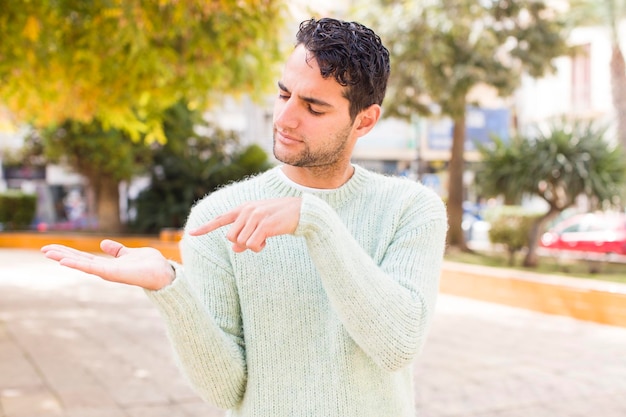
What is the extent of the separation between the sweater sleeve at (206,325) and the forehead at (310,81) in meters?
0.42

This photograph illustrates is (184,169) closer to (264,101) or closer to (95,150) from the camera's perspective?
(95,150)

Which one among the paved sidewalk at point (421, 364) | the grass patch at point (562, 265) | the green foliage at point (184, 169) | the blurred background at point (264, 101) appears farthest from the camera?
the green foliage at point (184, 169)

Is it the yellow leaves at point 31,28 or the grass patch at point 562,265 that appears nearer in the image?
the yellow leaves at point 31,28

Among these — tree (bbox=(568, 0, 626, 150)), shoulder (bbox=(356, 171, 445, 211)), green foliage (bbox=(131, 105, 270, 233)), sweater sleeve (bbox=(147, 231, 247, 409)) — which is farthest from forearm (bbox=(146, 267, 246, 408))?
tree (bbox=(568, 0, 626, 150))

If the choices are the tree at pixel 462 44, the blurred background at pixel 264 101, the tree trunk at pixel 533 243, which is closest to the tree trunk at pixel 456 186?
the blurred background at pixel 264 101

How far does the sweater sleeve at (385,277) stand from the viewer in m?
1.44

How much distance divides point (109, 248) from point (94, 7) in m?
7.08

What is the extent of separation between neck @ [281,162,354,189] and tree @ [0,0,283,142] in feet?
15.7

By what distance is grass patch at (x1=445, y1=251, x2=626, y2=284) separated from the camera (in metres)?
12.0

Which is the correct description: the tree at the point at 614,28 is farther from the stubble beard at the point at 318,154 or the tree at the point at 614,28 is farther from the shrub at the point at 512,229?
the stubble beard at the point at 318,154

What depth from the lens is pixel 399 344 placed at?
1.55 metres

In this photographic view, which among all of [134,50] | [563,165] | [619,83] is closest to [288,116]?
[134,50]

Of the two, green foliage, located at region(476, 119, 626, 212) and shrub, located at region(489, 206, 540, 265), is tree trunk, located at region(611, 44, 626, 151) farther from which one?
shrub, located at region(489, 206, 540, 265)

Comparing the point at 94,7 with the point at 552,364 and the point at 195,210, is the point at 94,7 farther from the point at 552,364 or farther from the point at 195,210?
the point at 195,210
